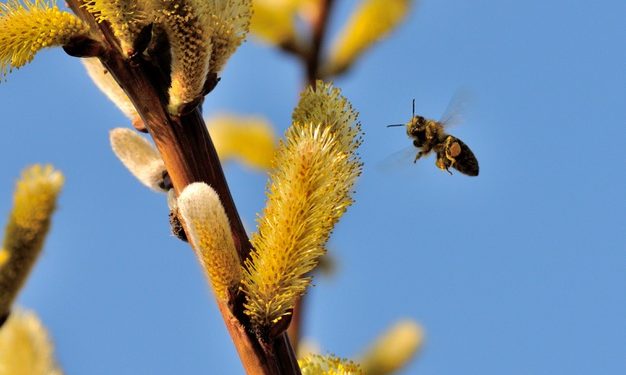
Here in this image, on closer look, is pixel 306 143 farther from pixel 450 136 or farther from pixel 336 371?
pixel 450 136

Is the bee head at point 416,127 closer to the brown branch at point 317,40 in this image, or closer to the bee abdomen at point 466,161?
the bee abdomen at point 466,161

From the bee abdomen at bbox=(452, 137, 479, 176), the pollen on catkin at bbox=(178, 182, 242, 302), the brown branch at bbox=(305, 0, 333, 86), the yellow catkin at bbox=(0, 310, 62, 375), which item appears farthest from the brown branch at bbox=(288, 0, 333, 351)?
the pollen on catkin at bbox=(178, 182, 242, 302)

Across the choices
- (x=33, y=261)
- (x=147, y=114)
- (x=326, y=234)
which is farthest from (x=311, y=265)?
(x=33, y=261)

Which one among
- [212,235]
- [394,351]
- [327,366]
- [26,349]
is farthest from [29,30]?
[394,351]

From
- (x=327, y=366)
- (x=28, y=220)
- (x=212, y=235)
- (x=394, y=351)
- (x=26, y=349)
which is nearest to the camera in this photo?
(x=212, y=235)

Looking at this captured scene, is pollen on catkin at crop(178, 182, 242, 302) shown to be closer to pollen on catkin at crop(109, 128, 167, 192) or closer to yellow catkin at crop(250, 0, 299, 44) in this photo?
pollen on catkin at crop(109, 128, 167, 192)

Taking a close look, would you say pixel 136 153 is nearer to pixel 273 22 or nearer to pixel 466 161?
pixel 466 161
